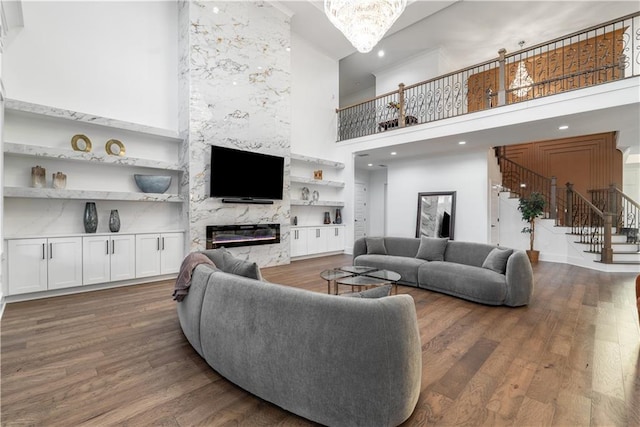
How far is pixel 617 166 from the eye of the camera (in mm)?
7719

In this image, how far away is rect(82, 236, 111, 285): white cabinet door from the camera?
13.6 feet

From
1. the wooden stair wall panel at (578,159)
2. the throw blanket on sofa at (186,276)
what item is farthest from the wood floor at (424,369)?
the wooden stair wall panel at (578,159)

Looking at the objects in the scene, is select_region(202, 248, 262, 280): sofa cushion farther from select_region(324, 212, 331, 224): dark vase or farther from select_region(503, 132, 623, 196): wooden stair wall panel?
select_region(503, 132, 623, 196): wooden stair wall panel

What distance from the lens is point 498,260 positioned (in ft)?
12.6

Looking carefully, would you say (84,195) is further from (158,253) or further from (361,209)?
(361,209)

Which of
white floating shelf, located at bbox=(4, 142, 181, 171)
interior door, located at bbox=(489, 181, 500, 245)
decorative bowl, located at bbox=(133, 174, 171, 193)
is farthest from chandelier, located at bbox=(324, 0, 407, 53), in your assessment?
interior door, located at bbox=(489, 181, 500, 245)

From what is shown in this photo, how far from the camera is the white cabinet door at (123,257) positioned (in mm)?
4391

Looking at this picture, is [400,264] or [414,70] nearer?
[400,264]

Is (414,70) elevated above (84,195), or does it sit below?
above

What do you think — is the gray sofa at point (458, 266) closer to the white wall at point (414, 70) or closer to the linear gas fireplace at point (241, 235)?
the linear gas fireplace at point (241, 235)

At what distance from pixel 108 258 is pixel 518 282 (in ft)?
18.8

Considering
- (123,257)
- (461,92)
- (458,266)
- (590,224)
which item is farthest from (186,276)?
(590,224)

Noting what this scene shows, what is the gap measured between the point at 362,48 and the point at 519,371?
15.1 feet

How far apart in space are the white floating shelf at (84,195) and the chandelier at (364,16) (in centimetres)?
400
